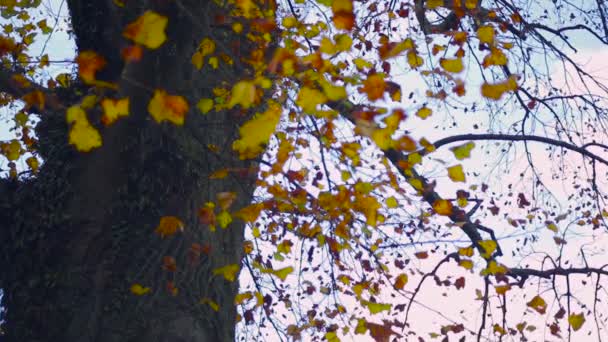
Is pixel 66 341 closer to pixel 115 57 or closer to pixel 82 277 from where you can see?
pixel 82 277

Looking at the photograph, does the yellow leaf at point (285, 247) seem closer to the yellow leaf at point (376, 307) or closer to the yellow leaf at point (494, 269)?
the yellow leaf at point (376, 307)

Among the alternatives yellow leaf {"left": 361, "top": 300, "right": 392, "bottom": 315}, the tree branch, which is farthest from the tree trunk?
the tree branch

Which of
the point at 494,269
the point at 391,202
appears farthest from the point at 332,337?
the point at 494,269

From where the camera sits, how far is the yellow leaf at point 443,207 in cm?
581

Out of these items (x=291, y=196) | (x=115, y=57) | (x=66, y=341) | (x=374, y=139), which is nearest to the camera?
(x=374, y=139)

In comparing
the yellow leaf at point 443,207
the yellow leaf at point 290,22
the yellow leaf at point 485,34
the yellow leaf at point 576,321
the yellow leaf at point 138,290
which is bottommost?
the yellow leaf at point 138,290

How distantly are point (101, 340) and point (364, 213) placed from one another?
262 cm

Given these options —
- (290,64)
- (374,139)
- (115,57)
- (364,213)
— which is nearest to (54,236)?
(115,57)

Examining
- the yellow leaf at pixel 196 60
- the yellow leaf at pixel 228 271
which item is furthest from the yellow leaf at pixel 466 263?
the yellow leaf at pixel 196 60

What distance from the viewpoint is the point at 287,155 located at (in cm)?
518

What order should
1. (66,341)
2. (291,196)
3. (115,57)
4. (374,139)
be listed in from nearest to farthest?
(374,139)
(66,341)
(115,57)
(291,196)

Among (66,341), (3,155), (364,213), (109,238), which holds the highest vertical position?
(3,155)

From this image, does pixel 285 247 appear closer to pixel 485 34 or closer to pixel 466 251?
pixel 466 251

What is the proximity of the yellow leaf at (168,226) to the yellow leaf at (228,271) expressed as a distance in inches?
15.0
